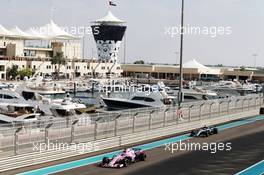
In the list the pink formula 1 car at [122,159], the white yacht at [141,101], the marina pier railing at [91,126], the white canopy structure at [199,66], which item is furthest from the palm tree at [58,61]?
the pink formula 1 car at [122,159]

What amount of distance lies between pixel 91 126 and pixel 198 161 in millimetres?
4699

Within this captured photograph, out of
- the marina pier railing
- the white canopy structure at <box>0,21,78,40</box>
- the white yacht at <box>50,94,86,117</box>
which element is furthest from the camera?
the white canopy structure at <box>0,21,78,40</box>

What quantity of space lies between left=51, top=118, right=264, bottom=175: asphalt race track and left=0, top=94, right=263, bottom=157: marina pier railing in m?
1.76

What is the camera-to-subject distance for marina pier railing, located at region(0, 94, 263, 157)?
57.9 ft

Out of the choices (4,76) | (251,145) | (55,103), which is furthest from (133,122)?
(4,76)

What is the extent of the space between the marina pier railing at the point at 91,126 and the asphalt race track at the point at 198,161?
5.78 ft

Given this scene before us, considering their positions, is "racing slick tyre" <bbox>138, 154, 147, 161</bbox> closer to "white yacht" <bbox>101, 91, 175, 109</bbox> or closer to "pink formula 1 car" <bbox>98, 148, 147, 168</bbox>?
"pink formula 1 car" <bbox>98, 148, 147, 168</bbox>

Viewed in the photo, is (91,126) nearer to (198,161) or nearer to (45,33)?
(198,161)

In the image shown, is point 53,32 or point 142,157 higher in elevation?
point 53,32

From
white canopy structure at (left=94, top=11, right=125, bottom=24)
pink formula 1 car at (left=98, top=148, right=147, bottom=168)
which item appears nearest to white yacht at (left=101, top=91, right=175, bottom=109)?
pink formula 1 car at (left=98, top=148, right=147, bottom=168)

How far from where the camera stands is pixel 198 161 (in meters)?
21.0

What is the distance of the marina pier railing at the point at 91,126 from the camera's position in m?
17.6

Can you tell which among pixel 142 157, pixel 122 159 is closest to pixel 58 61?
pixel 142 157

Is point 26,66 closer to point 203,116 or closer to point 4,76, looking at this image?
point 4,76
